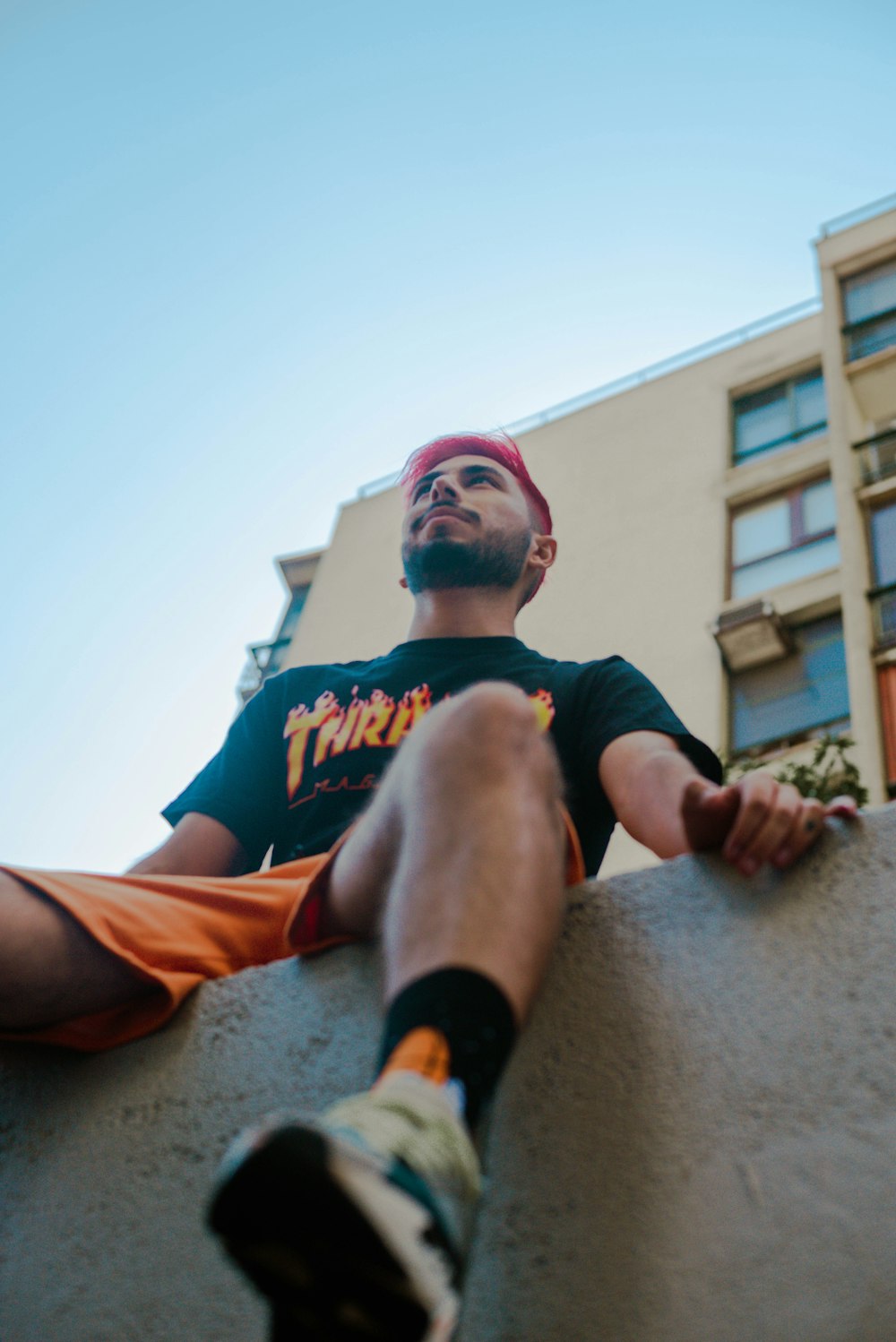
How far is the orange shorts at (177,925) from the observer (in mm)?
1693

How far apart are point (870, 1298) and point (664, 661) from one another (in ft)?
32.9

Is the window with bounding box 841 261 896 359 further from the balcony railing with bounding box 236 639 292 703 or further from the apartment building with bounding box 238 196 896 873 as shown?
the balcony railing with bounding box 236 639 292 703

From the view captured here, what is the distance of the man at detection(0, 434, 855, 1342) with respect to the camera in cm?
92

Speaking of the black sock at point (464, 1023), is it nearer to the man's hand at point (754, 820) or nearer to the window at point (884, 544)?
the man's hand at point (754, 820)

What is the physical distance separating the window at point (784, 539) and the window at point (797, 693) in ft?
2.65

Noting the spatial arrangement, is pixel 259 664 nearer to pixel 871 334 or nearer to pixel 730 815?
pixel 871 334

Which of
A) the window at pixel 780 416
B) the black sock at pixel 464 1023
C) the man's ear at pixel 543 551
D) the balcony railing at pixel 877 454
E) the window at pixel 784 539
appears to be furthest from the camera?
the window at pixel 780 416

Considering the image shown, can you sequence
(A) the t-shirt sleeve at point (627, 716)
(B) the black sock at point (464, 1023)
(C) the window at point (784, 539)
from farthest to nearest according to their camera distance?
(C) the window at point (784, 539) < (A) the t-shirt sleeve at point (627, 716) < (B) the black sock at point (464, 1023)

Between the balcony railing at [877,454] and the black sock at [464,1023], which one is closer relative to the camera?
the black sock at [464,1023]

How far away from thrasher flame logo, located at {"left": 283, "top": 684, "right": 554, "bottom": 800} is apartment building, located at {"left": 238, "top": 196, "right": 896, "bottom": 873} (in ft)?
22.5

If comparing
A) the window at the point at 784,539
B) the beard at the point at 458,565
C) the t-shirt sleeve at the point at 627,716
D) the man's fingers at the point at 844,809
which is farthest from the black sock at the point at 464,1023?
the window at the point at 784,539

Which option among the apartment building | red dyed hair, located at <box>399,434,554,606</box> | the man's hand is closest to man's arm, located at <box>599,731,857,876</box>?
the man's hand

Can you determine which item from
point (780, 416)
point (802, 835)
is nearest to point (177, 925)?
point (802, 835)

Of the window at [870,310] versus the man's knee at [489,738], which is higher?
the window at [870,310]
